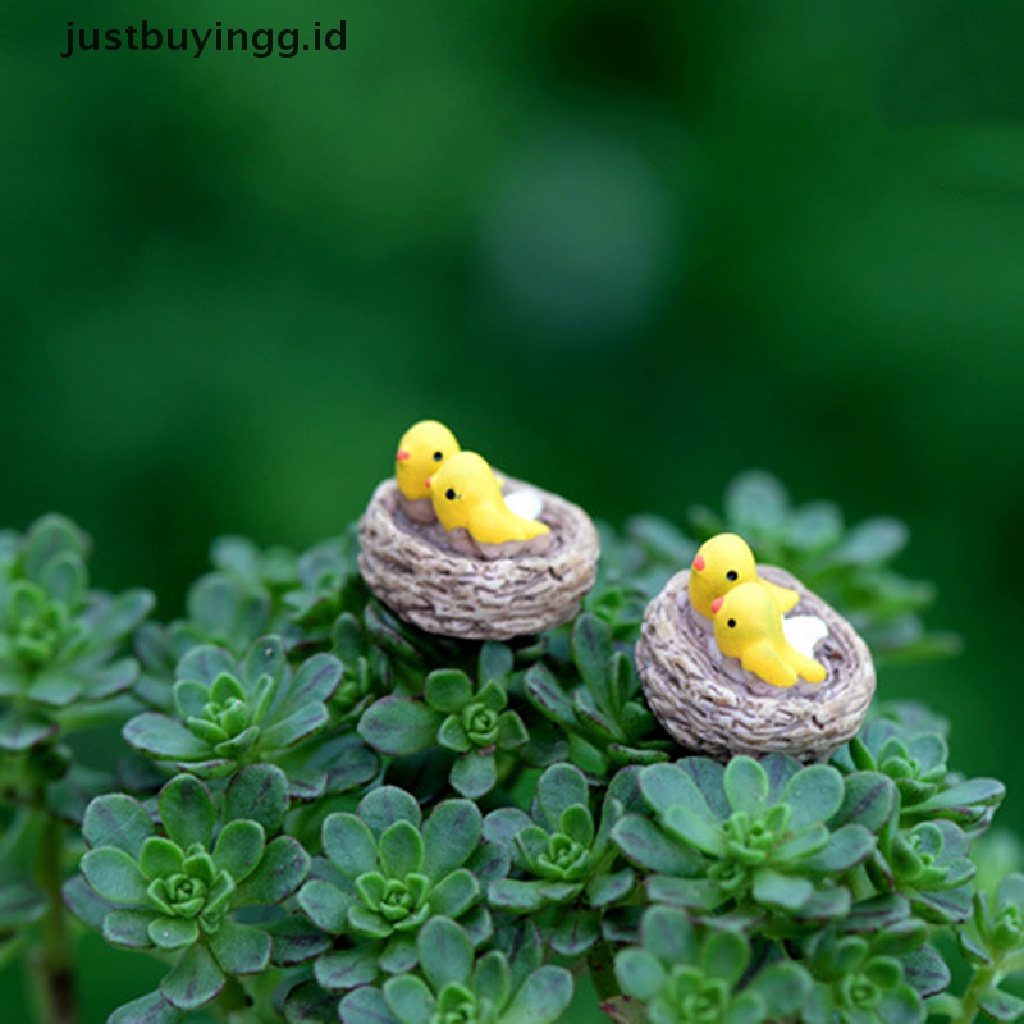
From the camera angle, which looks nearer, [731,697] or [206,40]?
[731,697]

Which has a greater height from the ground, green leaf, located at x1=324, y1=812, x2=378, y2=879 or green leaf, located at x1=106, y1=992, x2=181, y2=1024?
green leaf, located at x1=324, y1=812, x2=378, y2=879

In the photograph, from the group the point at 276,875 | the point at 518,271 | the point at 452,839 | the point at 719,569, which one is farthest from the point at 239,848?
the point at 518,271

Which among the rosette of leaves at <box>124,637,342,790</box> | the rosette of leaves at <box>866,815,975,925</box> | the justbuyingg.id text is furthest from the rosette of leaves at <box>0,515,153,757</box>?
the justbuyingg.id text

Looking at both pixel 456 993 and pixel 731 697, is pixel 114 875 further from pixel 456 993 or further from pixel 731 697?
pixel 731 697

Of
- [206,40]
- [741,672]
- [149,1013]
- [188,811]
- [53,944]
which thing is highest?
[206,40]

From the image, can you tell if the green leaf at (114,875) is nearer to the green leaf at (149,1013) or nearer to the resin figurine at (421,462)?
the green leaf at (149,1013)

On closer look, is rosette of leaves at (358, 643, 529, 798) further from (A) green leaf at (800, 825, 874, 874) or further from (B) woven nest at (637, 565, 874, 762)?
(A) green leaf at (800, 825, 874, 874)
